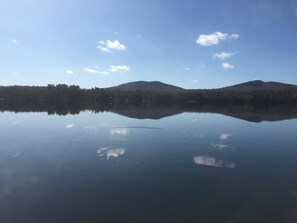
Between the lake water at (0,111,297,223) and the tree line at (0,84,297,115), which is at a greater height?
the tree line at (0,84,297,115)

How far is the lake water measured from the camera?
1243cm

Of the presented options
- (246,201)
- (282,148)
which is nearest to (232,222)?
(246,201)

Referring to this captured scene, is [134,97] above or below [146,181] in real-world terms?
above

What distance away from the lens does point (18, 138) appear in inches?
1217

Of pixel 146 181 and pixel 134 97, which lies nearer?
pixel 146 181

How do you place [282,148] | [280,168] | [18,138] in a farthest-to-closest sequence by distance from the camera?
[18,138] < [282,148] < [280,168]

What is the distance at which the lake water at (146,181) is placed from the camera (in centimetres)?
1243

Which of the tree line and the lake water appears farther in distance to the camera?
the tree line

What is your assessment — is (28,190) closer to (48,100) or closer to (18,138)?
(18,138)

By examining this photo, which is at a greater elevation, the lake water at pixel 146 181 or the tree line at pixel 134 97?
the tree line at pixel 134 97

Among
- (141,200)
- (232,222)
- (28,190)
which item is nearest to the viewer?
(232,222)

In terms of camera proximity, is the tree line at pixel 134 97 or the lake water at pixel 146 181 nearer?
the lake water at pixel 146 181

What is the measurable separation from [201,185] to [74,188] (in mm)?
5933

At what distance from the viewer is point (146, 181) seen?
16469 mm
